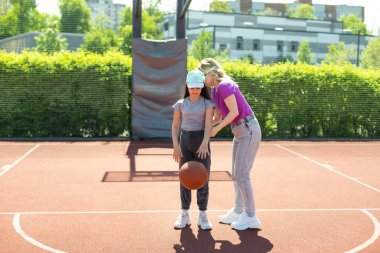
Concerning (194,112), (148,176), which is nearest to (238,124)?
(194,112)

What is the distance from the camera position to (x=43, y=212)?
641 centimetres

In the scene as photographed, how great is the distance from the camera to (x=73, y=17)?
34.1 m

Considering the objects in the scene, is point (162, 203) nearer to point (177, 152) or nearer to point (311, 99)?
point (177, 152)

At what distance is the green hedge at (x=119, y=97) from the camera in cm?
1424

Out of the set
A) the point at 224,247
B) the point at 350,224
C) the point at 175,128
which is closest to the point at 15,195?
the point at 175,128

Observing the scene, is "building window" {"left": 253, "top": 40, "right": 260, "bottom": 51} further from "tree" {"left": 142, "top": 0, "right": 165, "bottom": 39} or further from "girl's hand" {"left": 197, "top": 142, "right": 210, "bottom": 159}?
"girl's hand" {"left": 197, "top": 142, "right": 210, "bottom": 159}

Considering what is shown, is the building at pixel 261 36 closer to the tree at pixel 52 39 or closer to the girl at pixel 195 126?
the tree at pixel 52 39

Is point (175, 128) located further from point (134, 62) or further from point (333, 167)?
point (134, 62)

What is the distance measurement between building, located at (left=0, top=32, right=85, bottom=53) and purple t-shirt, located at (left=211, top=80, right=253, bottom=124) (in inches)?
469

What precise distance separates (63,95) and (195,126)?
9.51m

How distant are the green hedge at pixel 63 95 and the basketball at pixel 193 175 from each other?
30.1ft

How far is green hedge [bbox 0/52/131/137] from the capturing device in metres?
Result: 14.2

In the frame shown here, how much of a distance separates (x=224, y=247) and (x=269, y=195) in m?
2.53

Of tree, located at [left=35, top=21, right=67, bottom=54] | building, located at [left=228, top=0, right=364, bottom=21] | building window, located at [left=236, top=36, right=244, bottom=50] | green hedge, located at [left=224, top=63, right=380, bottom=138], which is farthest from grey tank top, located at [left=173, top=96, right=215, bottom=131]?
building, located at [left=228, top=0, right=364, bottom=21]
